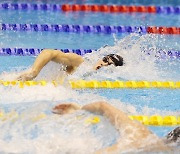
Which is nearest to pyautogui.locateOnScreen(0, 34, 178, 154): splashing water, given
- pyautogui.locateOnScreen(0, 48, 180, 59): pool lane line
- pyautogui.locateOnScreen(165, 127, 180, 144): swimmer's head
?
pyautogui.locateOnScreen(0, 48, 180, 59): pool lane line

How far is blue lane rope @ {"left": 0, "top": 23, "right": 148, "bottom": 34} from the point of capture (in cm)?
662

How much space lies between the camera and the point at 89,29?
21.9ft

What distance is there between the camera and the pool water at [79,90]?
2746 millimetres

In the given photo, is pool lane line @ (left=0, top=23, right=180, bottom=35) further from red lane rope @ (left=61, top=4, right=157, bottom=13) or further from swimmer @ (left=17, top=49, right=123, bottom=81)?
swimmer @ (left=17, top=49, right=123, bottom=81)

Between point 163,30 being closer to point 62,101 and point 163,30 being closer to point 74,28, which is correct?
point 74,28

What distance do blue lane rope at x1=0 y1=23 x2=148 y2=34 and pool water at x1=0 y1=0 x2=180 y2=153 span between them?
3.0 inches

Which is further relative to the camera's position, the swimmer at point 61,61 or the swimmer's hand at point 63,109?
the swimmer at point 61,61

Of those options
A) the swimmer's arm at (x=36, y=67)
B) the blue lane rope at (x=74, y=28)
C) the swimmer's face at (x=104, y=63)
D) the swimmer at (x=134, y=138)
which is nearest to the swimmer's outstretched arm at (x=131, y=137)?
the swimmer at (x=134, y=138)

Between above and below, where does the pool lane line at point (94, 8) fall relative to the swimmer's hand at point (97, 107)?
below

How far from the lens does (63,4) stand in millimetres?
8211

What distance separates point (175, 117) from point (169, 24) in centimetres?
374

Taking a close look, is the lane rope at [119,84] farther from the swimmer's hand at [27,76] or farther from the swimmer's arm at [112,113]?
the swimmer's arm at [112,113]

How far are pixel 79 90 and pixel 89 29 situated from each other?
95.2 inches

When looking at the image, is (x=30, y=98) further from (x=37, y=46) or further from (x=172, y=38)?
(x=172, y=38)
